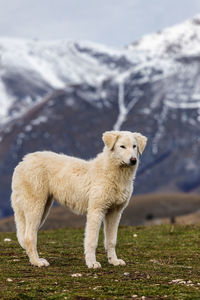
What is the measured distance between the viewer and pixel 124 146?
13719 millimetres

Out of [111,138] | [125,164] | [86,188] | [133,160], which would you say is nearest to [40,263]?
[86,188]

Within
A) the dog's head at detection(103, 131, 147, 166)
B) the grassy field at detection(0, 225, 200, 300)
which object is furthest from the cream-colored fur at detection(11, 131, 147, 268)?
the grassy field at detection(0, 225, 200, 300)

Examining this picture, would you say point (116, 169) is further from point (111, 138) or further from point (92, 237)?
point (92, 237)

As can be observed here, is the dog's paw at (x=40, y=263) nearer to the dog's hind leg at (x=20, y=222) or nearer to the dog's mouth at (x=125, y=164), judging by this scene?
the dog's hind leg at (x=20, y=222)

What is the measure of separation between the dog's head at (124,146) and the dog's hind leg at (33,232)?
84.4 inches

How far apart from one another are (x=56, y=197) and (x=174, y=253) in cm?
446

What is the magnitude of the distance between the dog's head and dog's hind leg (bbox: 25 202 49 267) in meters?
2.14

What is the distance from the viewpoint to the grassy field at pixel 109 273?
10578mm

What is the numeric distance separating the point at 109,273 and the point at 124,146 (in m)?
2.88

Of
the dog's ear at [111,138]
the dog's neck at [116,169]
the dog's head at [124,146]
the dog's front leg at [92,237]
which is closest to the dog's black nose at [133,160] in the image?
the dog's head at [124,146]

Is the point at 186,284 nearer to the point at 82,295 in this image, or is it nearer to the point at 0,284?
the point at 82,295

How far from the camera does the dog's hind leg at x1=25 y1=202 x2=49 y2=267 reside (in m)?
13.9

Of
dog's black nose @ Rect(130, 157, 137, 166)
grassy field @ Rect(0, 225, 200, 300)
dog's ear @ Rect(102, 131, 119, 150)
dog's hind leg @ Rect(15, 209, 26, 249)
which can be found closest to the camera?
grassy field @ Rect(0, 225, 200, 300)

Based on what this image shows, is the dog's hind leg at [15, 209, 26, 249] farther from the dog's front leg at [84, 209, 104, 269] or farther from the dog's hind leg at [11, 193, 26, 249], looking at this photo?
the dog's front leg at [84, 209, 104, 269]
